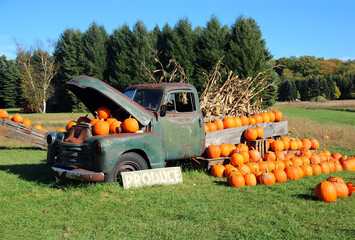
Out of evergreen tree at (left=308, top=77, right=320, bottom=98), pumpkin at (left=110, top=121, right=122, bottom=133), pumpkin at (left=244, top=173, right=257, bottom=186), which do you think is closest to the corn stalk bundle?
pumpkin at (left=244, top=173, right=257, bottom=186)

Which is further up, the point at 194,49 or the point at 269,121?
the point at 194,49

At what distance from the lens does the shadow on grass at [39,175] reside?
6735mm

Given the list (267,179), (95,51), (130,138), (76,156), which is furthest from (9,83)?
(267,179)

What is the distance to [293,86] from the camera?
7256 cm

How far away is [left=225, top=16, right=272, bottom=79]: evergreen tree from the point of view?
2903 cm

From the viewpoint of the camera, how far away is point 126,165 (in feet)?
21.3

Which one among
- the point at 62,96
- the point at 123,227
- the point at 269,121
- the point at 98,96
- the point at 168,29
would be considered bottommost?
the point at 123,227

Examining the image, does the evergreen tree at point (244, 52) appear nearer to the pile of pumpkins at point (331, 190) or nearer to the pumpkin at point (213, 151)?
the pumpkin at point (213, 151)

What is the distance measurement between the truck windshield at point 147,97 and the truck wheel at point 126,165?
1231mm

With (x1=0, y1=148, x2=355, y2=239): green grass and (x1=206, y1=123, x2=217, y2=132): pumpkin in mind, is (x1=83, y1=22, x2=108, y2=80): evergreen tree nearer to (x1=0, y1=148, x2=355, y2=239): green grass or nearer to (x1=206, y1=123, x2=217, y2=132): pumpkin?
(x1=206, y1=123, x2=217, y2=132): pumpkin

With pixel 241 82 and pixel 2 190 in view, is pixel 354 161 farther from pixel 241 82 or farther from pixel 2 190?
pixel 2 190

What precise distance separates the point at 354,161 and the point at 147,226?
6676 millimetres

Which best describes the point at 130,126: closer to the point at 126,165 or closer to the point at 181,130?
the point at 126,165

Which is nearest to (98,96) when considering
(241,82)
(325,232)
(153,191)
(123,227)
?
(153,191)
